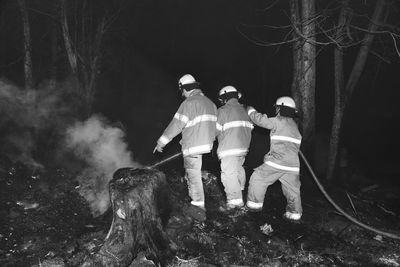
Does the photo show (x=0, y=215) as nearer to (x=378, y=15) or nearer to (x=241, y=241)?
(x=241, y=241)

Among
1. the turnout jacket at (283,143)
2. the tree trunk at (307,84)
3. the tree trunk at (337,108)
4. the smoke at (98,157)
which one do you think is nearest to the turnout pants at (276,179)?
the turnout jacket at (283,143)

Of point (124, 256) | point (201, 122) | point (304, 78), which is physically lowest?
point (124, 256)

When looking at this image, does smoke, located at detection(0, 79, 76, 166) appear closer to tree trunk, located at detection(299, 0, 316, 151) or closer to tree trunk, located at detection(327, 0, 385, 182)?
tree trunk, located at detection(299, 0, 316, 151)

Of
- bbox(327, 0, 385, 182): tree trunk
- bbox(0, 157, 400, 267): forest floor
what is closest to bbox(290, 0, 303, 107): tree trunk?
bbox(327, 0, 385, 182): tree trunk

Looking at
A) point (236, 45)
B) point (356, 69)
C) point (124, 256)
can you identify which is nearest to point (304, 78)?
point (356, 69)

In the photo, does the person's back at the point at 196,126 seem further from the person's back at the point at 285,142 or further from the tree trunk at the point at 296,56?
the tree trunk at the point at 296,56

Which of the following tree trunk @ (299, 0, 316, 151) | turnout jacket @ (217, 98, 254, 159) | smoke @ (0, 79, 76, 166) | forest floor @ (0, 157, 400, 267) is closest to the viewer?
forest floor @ (0, 157, 400, 267)

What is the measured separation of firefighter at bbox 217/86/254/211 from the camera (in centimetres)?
598

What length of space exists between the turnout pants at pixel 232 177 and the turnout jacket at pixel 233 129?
0.13 m

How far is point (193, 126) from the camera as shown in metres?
5.73

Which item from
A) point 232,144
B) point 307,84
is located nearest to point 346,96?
point 307,84

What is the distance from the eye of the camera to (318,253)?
5.08m

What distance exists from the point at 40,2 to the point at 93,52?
80.4 inches

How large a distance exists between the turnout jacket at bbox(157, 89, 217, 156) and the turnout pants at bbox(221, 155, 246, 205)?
0.53 m
